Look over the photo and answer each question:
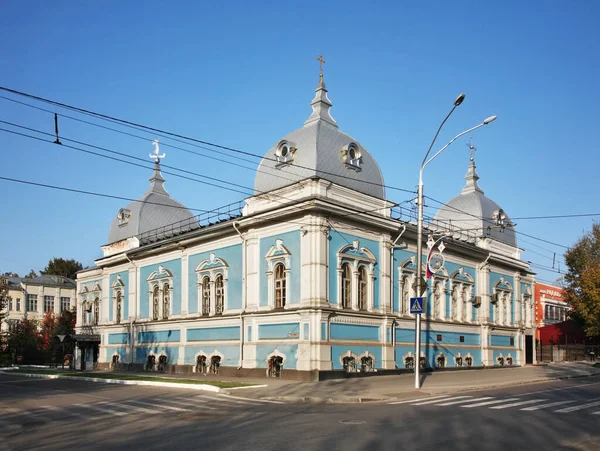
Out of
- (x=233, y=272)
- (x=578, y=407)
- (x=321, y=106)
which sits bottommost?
(x=578, y=407)

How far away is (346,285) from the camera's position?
3064 cm

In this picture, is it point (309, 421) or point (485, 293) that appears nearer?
point (309, 421)

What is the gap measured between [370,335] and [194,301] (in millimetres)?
11098

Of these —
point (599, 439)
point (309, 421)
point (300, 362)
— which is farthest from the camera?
point (300, 362)

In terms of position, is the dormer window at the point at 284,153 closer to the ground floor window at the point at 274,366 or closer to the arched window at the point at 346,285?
the arched window at the point at 346,285

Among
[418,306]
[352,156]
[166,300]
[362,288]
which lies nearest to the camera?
[418,306]

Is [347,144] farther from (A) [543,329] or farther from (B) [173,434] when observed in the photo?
(A) [543,329]

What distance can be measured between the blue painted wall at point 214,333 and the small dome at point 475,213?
17627 millimetres

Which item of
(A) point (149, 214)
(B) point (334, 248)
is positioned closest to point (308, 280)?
(B) point (334, 248)

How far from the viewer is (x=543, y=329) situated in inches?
2347

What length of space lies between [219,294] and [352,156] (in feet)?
34.9

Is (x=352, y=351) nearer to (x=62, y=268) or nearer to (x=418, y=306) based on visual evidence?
(x=418, y=306)

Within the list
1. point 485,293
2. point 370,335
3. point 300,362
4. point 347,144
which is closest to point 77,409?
point 300,362

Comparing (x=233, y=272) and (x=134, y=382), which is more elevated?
(x=233, y=272)
